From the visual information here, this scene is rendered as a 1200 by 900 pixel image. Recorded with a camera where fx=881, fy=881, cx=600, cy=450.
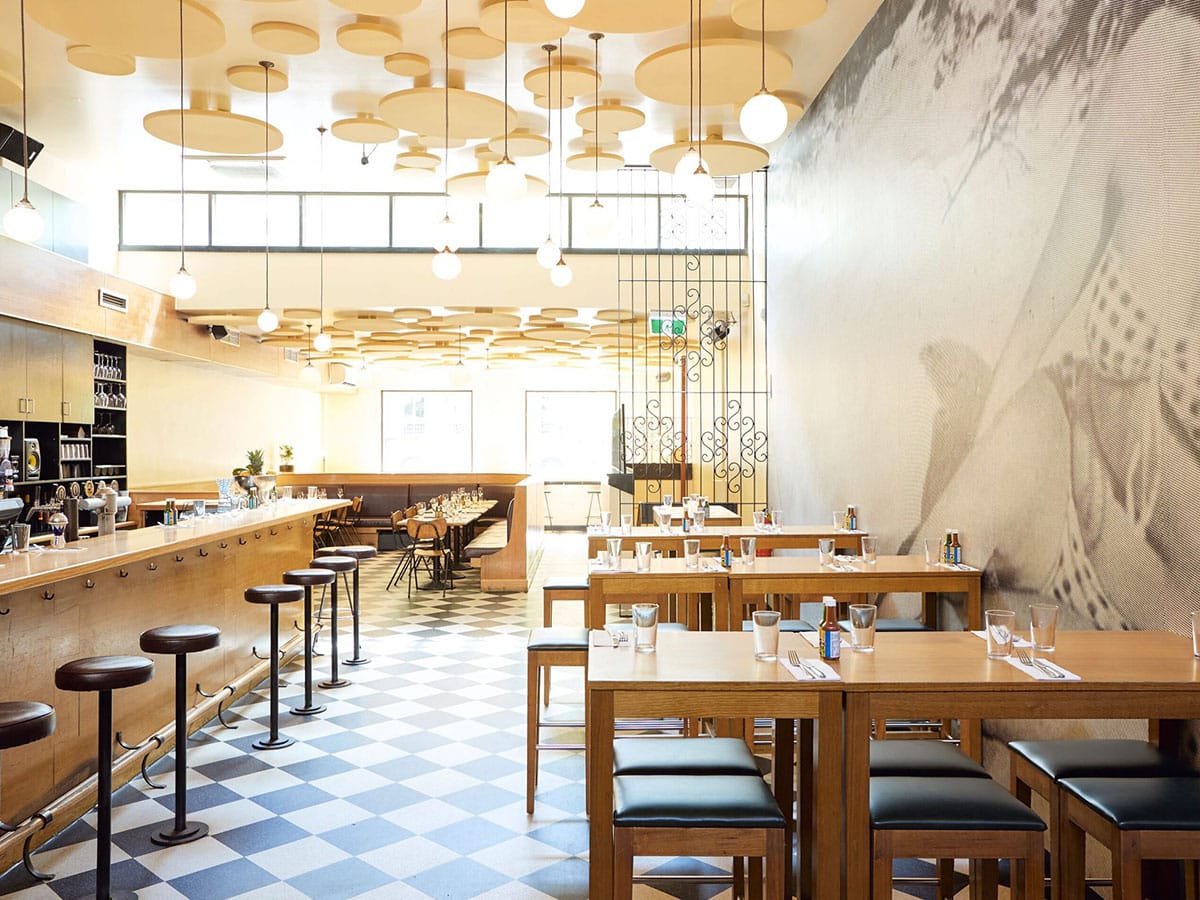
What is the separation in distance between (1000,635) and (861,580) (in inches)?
62.3

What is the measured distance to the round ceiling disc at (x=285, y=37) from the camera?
5.37m

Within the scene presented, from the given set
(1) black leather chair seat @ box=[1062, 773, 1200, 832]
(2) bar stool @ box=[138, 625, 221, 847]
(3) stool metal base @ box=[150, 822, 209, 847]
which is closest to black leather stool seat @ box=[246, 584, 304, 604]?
(2) bar stool @ box=[138, 625, 221, 847]

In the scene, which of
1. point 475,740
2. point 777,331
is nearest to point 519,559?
point 777,331

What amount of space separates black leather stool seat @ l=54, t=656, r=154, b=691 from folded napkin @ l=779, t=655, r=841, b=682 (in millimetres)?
2227

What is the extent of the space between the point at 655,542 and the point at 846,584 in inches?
62.9

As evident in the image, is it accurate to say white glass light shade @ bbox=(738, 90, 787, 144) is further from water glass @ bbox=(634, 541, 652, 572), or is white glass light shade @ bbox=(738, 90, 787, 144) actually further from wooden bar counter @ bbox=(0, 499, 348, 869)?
wooden bar counter @ bbox=(0, 499, 348, 869)

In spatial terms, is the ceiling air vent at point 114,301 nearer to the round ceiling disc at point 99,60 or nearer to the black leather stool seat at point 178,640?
→ the round ceiling disc at point 99,60

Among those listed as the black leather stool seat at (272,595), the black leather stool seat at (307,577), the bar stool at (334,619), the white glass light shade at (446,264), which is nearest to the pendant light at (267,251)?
the white glass light shade at (446,264)

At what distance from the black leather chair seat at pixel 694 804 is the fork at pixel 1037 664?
824mm

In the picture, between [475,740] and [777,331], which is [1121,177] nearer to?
[475,740]

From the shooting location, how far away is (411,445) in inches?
704

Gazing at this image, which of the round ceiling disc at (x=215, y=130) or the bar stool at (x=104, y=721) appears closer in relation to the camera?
the bar stool at (x=104, y=721)

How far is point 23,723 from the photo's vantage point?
265cm

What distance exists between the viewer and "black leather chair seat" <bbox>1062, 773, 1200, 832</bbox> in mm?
2051
